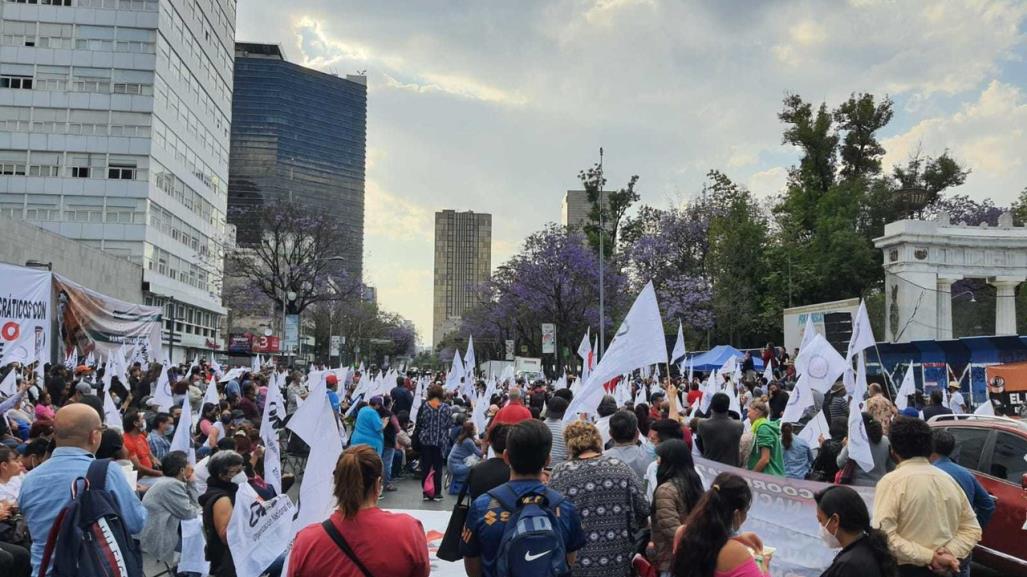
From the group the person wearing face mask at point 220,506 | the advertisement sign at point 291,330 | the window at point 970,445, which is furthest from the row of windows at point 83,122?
the window at point 970,445

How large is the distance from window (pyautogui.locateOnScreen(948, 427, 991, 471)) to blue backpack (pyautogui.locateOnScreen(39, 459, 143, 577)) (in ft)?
24.9

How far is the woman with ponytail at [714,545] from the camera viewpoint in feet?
12.1

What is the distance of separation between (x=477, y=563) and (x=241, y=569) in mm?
2467

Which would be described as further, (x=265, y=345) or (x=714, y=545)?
(x=265, y=345)

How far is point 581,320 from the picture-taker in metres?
50.8

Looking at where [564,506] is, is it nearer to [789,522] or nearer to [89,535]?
[89,535]

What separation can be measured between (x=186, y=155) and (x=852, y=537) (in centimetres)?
5918

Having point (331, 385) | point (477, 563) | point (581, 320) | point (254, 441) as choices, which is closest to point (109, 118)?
point (581, 320)

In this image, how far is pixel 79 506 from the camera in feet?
14.1

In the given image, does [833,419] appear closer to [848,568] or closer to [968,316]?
[848,568]

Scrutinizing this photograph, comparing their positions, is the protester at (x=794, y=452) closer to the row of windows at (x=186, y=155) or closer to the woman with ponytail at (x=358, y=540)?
the woman with ponytail at (x=358, y=540)

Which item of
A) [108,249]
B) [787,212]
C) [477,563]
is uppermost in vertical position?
[787,212]

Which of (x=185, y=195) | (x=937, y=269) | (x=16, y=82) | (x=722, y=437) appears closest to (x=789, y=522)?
(x=722, y=437)

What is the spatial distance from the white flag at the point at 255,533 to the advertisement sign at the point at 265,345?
6044 cm
